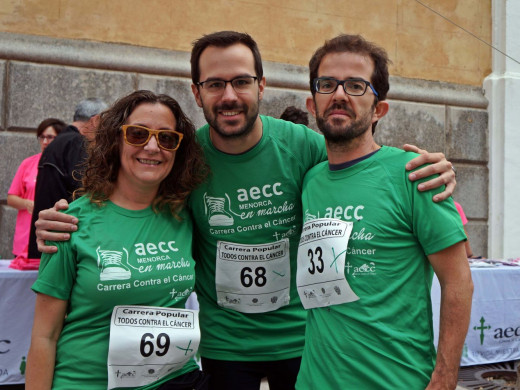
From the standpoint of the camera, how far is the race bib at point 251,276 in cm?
222

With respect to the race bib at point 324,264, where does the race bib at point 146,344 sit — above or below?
below

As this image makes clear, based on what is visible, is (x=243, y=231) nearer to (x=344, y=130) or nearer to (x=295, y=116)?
(x=344, y=130)

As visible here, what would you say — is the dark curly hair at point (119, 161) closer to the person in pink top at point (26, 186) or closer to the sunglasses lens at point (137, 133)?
the sunglasses lens at point (137, 133)

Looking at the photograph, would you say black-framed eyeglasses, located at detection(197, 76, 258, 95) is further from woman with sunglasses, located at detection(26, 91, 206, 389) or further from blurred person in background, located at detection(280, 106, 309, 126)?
blurred person in background, located at detection(280, 106, 309, 126)

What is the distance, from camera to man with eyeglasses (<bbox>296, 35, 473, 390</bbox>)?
166 cm

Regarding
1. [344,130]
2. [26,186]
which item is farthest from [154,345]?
[26,186]

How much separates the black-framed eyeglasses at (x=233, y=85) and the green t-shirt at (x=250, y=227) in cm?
23

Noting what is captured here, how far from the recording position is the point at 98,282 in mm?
1838

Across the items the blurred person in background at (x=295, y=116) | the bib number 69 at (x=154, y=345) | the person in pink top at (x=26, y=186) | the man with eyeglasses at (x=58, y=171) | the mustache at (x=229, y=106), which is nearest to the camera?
the bib number 69 at (x=154, y=345)

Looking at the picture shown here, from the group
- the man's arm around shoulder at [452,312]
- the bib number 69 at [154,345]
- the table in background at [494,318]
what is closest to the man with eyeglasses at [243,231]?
the bib number 69 at [154,345]

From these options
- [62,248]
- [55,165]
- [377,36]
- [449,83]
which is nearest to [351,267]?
[62,248]

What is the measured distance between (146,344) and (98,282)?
0.26 m

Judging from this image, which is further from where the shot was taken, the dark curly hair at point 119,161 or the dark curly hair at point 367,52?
the dark curly hair at point 119,161

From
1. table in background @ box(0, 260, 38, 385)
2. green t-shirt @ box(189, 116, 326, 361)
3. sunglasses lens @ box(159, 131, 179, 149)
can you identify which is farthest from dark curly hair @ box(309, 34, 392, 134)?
table in background @ box(0, 260, 38, 385)
